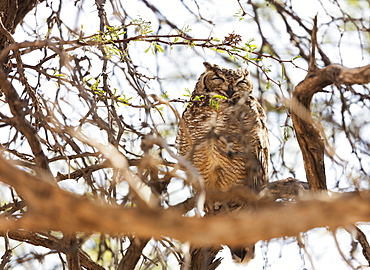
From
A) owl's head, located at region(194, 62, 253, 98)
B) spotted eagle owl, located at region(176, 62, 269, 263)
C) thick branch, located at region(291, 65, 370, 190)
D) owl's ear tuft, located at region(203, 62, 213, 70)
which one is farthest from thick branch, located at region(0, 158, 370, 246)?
owl's ear tuft, located at region(203, 62, 213, 70)

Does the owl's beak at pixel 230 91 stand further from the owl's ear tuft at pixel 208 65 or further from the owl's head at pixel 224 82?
the owl's ear tuft at pixel 208 65

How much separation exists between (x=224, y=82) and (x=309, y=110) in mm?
1909

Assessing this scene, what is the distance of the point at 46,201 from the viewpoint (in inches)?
46.4

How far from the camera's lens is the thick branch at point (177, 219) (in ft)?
3.86

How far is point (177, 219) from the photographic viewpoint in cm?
121

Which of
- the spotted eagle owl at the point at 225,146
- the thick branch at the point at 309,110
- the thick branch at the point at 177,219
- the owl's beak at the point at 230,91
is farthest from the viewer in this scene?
the owl's beak at the point at 230,91

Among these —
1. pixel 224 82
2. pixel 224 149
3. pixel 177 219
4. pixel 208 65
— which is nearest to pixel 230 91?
pixel 224 82

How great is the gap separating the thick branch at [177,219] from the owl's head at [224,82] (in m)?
2.85

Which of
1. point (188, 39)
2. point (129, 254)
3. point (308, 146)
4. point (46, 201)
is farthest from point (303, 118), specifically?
point (46, 201)

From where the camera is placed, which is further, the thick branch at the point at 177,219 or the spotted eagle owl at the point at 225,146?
the spotted eagle owl at the point at 225,146

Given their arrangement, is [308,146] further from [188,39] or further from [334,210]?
[334,210]

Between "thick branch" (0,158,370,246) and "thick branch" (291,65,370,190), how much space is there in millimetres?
868

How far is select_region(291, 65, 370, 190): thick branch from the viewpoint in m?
2.02

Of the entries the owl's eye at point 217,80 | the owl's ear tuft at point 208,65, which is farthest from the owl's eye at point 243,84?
the owl's ear tuft at point 208,65
